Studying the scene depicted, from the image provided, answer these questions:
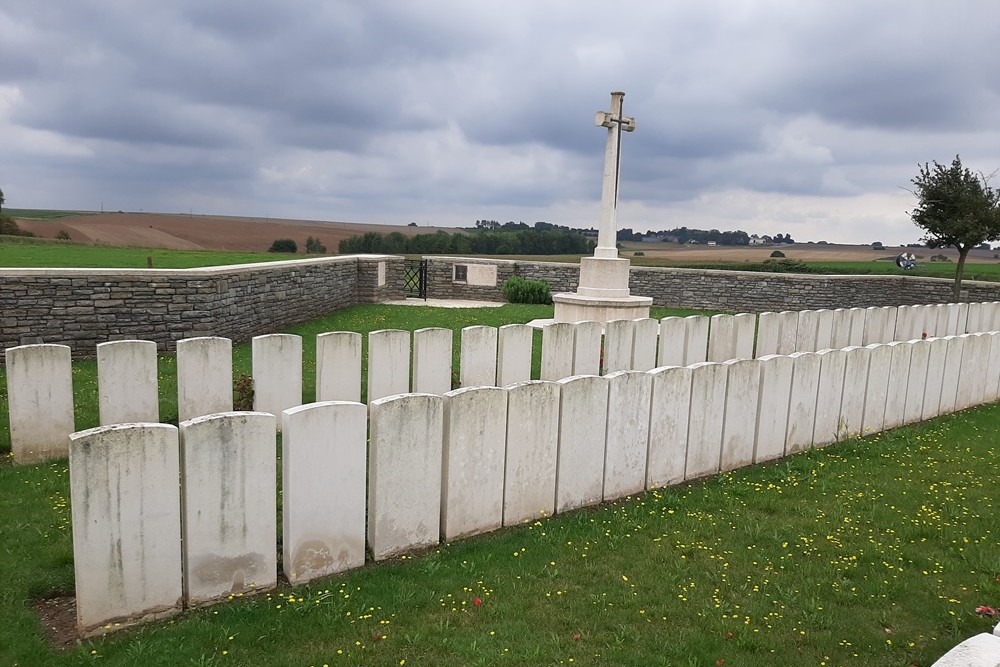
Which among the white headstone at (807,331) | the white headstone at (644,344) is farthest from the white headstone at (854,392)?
the white headstone at (807,331)

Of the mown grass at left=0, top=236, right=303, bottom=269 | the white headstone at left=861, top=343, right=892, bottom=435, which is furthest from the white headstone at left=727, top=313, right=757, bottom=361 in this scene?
the mown grass at left=0, top=236, right=303, bottom=269

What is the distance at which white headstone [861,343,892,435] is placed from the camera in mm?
7320

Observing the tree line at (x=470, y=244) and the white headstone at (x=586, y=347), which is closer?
the white headstone at (x=586, y=347)

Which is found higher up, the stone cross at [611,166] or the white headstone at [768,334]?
the stone cross at [611,166]

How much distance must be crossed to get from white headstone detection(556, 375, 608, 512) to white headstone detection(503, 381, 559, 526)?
2.5 inches

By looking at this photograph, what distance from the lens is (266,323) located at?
13188mm

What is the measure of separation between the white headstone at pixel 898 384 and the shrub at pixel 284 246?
2506 centimetres

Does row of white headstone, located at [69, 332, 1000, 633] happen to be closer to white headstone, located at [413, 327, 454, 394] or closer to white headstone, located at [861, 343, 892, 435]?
white headstone, located at [861, 343, 892, 435]

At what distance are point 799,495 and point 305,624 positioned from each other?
3.77 metres

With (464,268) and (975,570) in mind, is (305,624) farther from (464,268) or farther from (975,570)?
(464,268)

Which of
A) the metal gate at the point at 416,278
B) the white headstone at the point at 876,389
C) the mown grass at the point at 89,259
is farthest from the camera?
the metal gate at the point at 416,278

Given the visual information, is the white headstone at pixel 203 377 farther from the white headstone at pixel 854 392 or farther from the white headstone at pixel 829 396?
the white headstone at pixel 854 392

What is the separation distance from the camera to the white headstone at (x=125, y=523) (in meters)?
3.26

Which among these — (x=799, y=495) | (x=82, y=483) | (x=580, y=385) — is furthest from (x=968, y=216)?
(x=82, y=483)
